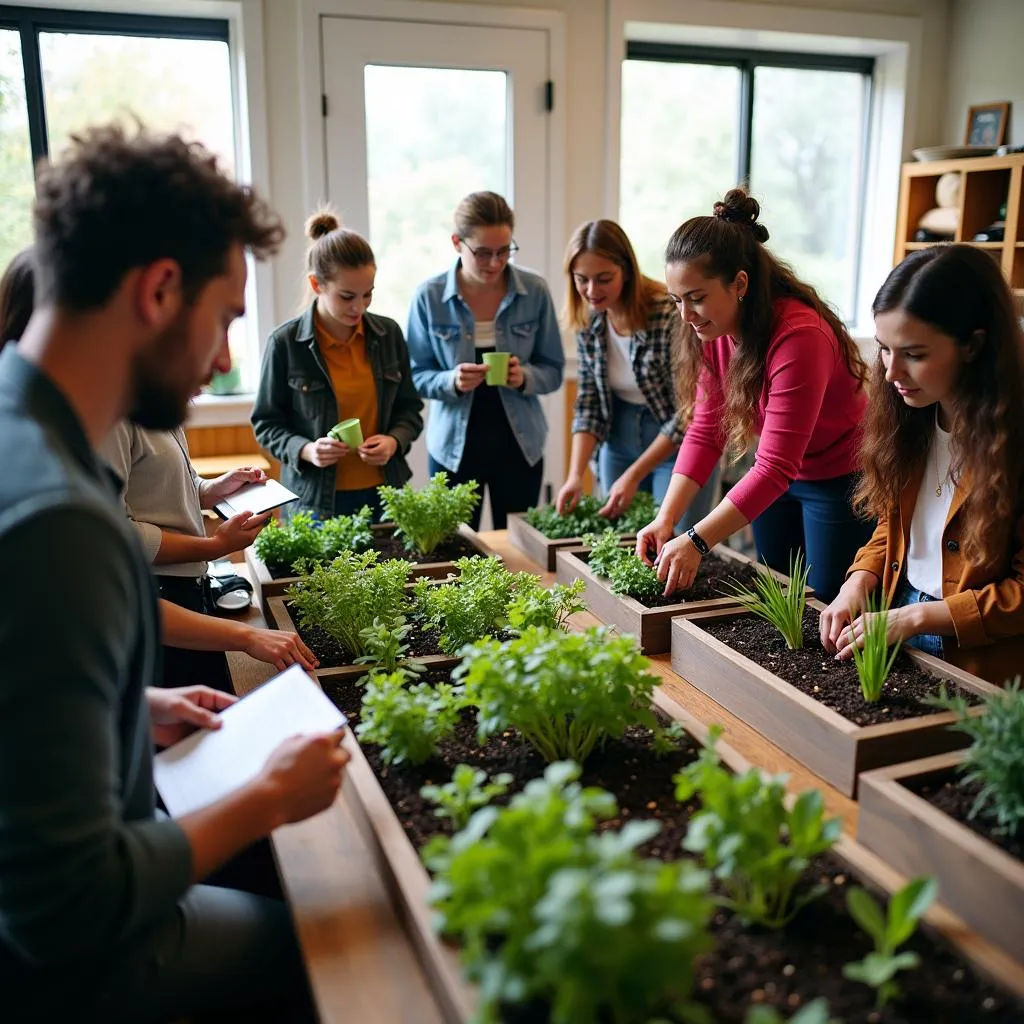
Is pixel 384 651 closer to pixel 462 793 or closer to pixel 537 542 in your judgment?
pixel 462 793

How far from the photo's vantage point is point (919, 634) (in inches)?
71.7

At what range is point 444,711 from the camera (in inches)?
61.8

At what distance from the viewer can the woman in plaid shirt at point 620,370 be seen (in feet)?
9.77

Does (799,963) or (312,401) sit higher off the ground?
(312,401)

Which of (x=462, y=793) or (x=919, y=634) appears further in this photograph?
(x=919, y=634)

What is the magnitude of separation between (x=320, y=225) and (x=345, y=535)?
1.06 metres

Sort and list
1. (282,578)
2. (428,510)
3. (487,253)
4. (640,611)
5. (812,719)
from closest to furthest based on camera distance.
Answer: (812,719) < (640,611) < (282,578) < (428,510) < (487,253)

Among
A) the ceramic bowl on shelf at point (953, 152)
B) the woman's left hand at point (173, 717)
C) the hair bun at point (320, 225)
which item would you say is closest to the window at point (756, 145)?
the ceramic bowl on shelf at point (953, 152)

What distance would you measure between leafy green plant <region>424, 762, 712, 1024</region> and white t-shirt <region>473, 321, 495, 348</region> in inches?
101

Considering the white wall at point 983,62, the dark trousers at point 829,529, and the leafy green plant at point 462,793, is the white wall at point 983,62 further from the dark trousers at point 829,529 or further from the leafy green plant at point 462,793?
the leafy green plant at point 462,793

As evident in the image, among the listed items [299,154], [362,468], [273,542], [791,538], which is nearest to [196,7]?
[299,154]

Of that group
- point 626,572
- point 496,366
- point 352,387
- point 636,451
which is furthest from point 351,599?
point 636,451

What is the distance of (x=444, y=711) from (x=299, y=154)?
3.58 m

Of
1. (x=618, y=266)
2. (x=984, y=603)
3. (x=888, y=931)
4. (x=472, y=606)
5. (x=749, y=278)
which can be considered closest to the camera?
(x=888, y=931)
